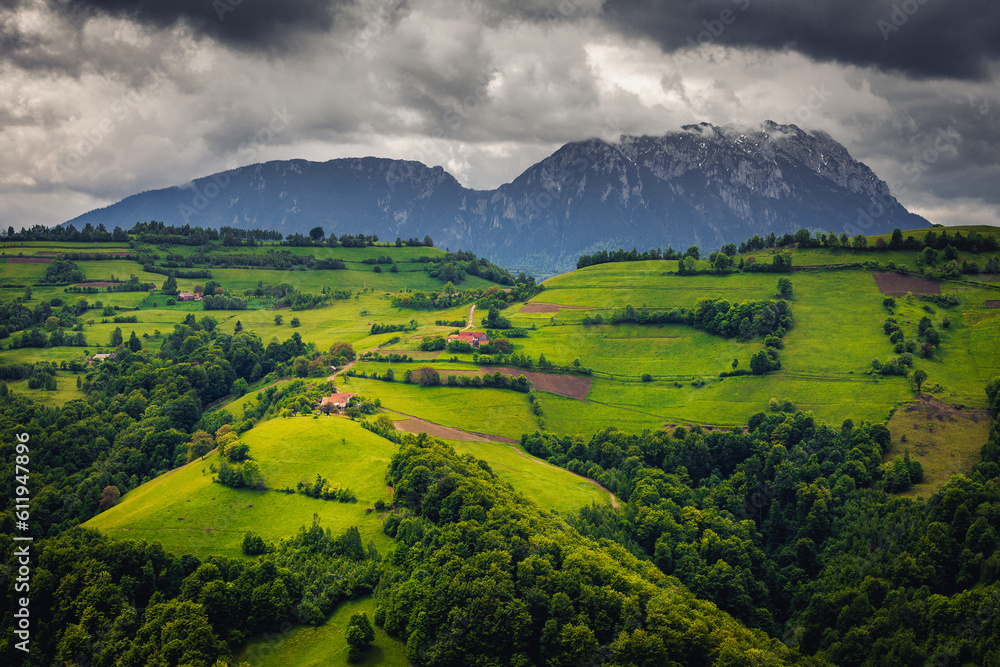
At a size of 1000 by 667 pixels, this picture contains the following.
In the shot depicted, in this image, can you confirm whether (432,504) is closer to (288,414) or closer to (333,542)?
(333,542)

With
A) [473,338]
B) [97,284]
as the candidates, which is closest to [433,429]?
[473,338]

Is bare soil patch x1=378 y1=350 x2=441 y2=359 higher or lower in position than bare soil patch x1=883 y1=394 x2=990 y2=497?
higher

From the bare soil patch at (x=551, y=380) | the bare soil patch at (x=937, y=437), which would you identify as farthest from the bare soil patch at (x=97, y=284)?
the bare soil patch at (x=937, y=437)

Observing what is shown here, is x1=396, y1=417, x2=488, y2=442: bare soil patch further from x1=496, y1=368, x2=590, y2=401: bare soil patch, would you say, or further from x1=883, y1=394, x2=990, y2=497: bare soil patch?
x1=883, y1=394, x2=990, y2=497: bare soil patch

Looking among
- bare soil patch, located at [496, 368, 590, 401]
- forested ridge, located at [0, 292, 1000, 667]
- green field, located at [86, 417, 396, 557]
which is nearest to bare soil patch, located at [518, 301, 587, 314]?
bare soil patch, located at [496, 368, 590, 401]

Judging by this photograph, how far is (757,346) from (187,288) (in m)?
173

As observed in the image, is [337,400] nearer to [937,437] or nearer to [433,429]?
[433,429]

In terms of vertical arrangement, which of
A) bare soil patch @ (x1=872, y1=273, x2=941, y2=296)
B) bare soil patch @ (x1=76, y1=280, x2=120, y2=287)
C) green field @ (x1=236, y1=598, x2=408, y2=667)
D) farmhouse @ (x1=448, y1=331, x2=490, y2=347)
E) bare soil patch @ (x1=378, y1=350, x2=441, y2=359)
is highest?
bare soil patch @ (x1=872, y1=273, x2=941, y2=296)

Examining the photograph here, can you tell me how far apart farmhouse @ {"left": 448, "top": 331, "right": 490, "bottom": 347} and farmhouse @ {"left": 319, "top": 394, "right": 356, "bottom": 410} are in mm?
40054

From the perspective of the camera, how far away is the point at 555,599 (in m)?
47.7

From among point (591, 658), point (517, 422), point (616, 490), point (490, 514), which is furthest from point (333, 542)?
point (517, 422)

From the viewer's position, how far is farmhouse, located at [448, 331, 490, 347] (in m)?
137

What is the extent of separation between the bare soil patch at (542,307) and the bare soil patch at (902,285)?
233 feet

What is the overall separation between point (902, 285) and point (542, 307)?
87.6m
